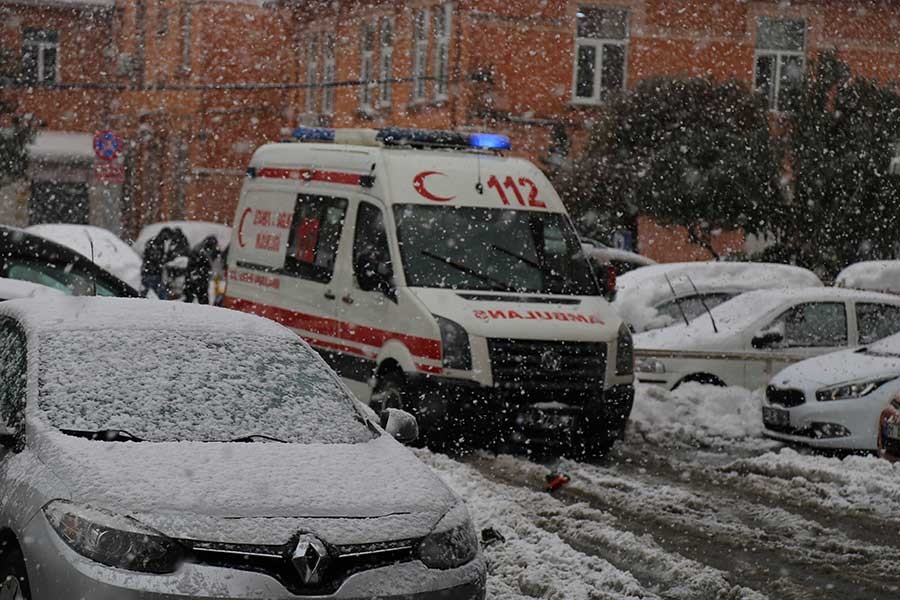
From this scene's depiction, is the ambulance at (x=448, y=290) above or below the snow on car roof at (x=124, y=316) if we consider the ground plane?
below

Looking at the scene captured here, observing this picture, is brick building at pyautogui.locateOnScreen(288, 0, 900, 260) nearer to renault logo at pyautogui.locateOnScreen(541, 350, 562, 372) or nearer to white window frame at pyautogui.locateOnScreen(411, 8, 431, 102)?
white window frame at pyautogui.locateOnScreen(411, 8, 431, 102)

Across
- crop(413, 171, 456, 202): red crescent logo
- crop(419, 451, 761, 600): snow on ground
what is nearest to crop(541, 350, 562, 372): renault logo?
crop(413, 171, 456, 202): red crescent logo

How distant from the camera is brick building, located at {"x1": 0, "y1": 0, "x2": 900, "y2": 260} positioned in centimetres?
3325

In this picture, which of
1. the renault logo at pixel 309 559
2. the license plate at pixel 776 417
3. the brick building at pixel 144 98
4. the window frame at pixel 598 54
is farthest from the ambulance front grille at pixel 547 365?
the brick building at pixel 144 98

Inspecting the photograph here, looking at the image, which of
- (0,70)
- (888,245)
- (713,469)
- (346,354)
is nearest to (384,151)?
(346,354)

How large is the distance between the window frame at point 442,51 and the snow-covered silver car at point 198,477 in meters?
26.3

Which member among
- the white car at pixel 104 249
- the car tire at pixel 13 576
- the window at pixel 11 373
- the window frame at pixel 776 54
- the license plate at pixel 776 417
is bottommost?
the white car at pixel 104 249

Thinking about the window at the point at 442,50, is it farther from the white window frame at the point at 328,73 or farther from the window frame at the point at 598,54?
the white window frame at the point at 328,73

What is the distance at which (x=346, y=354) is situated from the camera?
535 inches

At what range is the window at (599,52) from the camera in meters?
33.9

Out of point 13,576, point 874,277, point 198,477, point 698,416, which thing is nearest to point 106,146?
point 874,277

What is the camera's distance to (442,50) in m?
34.0

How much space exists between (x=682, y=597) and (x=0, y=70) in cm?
3702

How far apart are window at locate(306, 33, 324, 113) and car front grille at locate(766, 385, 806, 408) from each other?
2902 cm
